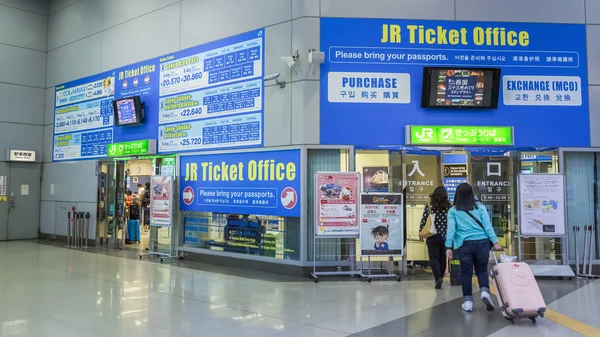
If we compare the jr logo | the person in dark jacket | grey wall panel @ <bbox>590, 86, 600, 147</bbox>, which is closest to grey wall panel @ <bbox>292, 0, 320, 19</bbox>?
the jr logo

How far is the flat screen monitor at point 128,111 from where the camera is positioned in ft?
31.4

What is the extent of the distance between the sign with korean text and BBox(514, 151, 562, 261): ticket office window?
1212 centimetres

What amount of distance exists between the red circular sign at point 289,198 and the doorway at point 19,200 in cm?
877

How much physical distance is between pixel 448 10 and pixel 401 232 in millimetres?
3758

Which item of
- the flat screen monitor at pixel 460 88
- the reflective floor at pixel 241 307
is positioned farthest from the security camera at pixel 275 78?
the reflective floor at pixel 241 307

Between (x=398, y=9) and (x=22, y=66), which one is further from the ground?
(x=22, y=66)

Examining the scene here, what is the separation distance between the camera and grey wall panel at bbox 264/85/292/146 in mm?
7363

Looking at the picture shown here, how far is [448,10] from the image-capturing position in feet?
24.1

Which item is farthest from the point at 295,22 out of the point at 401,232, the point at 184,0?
the point at 401,232

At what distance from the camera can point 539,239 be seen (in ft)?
24.3

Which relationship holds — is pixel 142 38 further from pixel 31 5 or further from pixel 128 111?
pixel 31 5

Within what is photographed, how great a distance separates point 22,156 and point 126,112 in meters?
4.48

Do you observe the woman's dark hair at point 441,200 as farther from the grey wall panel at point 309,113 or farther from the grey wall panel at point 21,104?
the grey wall panel at point 21,104

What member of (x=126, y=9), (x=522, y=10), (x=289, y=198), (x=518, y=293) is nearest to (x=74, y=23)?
(x=126, y=9)
